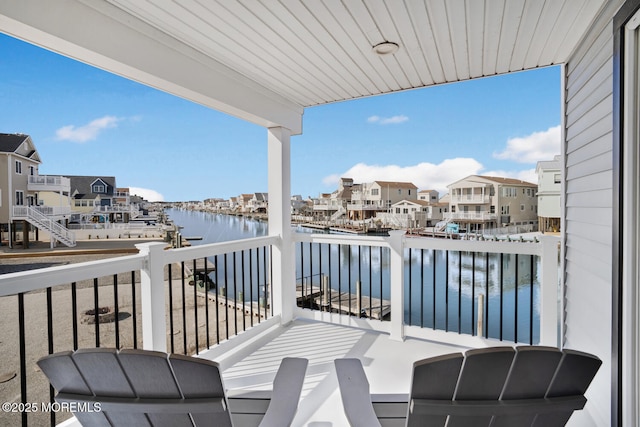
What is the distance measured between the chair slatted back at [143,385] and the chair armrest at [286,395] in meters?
0.16

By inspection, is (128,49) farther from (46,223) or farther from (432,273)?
(432,273)

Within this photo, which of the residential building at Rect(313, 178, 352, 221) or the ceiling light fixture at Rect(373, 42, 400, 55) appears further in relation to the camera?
the residential building at Rect(313, 178, 352, 221)

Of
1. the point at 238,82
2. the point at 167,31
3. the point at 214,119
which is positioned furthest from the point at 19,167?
the point at 214,119

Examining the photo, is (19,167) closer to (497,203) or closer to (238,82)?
(238,82)

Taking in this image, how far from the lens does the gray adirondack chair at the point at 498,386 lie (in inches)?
37.5

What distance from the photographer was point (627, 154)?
4.77 feet

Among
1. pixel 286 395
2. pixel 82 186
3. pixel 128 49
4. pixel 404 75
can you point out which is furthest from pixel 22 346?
pixel 404 75

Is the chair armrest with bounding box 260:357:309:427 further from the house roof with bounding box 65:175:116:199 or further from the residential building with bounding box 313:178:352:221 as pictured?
the residential building with bounding box 313:178:352:221

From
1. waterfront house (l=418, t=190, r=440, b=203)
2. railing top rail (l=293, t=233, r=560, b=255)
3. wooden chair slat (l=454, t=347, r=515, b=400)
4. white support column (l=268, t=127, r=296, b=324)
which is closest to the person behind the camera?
wooden chair slat (l=454, t=347, r=515, b=400)

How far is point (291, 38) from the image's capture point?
218cm

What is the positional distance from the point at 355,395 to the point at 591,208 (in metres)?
1.85

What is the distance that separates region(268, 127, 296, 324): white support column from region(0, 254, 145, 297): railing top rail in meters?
1.63

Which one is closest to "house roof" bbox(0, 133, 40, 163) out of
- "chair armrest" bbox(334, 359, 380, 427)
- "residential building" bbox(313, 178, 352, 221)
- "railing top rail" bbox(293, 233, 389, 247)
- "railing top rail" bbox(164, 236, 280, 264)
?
"railing top rail" bbox(164, 236, 280, 264)

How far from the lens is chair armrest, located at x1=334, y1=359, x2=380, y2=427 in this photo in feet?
3.47
